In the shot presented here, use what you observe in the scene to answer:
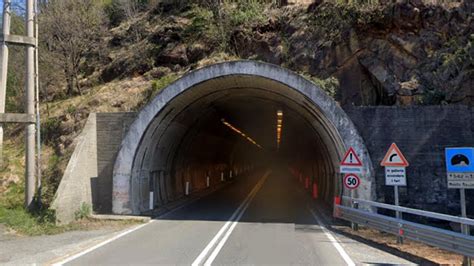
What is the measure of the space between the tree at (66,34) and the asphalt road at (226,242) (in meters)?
15.9

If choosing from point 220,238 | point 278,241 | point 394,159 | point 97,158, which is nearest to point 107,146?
point 97,158

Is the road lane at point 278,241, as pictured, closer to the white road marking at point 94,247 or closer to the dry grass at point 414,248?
the dry grass at point 414,248

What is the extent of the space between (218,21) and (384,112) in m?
17.6

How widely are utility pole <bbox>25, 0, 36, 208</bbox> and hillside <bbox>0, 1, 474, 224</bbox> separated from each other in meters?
1.35

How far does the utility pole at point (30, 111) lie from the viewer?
53.5ft

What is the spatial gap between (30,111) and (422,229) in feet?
46.0

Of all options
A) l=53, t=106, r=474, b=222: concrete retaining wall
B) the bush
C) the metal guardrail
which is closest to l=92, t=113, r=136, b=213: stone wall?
l=53, t=106, r=474, b=222: concrete retaining wall

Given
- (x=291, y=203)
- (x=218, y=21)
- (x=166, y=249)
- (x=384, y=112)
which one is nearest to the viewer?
(x=166, y=249)

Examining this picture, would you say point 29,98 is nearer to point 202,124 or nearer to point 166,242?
point 166,242

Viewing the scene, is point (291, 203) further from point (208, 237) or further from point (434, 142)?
point (208, 237)

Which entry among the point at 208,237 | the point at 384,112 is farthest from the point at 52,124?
the point at 384,112

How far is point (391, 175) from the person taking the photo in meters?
12.4

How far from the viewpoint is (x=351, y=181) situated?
588 inches

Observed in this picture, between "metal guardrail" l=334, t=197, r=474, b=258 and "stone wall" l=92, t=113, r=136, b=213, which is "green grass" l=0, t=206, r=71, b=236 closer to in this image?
"stone wall" l=92, t=113, r=136, b=213
